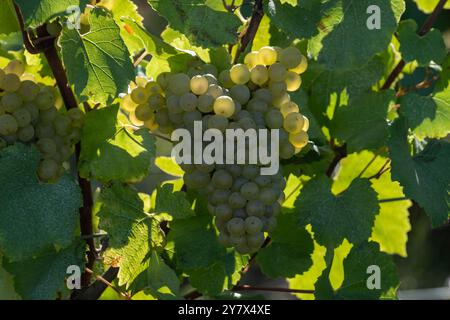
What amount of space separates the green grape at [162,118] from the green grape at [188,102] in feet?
0.16

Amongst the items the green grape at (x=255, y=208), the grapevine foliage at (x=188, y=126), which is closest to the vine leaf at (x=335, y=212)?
the grapevine foliage at (x=188, y=126)

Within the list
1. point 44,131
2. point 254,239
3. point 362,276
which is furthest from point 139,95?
point 362,276

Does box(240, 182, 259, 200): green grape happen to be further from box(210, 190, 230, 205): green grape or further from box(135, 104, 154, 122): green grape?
box(135, 104, 154, 122): green grape

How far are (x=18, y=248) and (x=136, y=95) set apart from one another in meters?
0.22

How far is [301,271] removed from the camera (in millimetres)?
1071

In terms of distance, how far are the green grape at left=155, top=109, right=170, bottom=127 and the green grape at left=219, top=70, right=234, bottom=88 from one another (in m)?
0.08

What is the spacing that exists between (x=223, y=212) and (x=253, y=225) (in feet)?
0.13

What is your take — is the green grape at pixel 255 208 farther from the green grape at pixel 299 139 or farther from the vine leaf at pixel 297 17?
the vine leaf at pixel 297 17

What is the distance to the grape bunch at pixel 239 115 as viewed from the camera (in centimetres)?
88

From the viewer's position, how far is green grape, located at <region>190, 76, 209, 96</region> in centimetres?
90

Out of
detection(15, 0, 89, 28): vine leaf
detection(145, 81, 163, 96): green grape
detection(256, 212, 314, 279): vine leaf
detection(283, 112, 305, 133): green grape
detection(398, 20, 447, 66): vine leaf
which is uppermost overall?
detection(15, 0, 89, 28): vine leaf

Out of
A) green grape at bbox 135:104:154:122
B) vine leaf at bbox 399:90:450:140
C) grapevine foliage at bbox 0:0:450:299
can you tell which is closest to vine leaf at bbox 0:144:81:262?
grapevine foliage at bbox 0:0:450:299

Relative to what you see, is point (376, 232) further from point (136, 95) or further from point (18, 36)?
point (18, 36)
